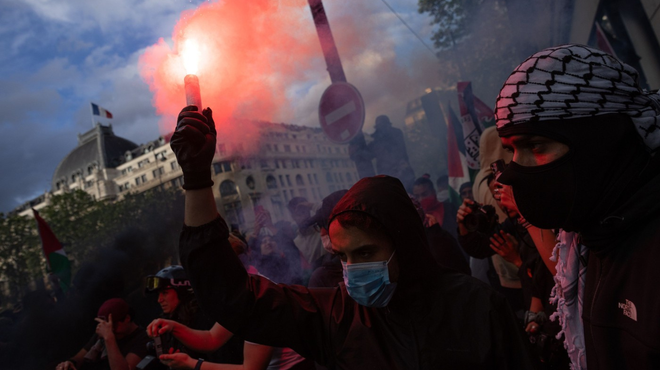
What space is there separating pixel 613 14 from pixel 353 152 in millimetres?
5416

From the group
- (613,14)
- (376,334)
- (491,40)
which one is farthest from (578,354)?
(491,40)

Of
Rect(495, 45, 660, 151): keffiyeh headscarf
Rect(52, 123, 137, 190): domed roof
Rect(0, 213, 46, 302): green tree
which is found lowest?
Rect(495, 45, 660, 151): keffiyeh headscarf

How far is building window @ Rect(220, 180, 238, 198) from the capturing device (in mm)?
7450

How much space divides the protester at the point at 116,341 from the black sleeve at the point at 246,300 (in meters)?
2.56

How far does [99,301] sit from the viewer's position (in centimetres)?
911

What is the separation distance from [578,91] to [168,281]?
11.0 ft

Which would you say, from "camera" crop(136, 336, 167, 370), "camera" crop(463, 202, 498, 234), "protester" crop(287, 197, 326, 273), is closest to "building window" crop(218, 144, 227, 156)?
"protester" crop(287, 197, 326, 273)

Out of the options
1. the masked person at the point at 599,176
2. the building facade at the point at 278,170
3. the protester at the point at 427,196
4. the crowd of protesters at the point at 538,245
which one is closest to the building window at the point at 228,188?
the building facade at the point at 278,170

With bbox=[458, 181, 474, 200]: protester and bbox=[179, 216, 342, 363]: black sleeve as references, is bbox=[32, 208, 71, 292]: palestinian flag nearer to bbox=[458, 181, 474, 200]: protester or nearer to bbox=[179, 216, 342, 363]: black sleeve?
bbox=[458, 181, 474, 200]: protester

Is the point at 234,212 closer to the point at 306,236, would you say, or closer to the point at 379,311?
the point at 306,236

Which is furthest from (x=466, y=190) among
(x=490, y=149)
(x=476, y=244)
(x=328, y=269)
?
(x=328, y=269)

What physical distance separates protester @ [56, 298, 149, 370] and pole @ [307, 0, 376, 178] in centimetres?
297

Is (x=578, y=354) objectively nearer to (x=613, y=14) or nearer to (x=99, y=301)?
(x=613, y=14)

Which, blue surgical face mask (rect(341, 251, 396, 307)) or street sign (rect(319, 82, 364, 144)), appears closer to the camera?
blue surgical face mask (rect(341, 251, 396, 307))
